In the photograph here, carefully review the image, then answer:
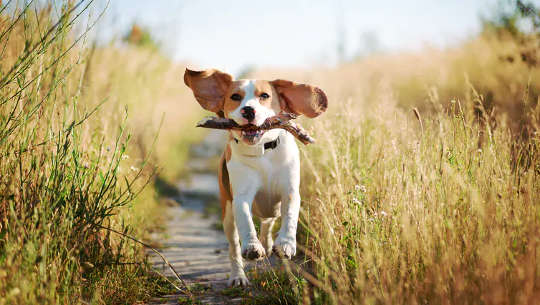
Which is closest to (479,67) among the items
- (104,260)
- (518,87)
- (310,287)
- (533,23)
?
(518,87)

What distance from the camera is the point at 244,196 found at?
2836 mm

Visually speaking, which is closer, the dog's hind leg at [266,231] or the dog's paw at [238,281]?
the dog's paw at [238,281]

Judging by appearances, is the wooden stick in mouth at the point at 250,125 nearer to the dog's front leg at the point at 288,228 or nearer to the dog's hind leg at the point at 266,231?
the dog's front leg at the point at 288,228

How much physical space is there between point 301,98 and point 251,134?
1.45 feet

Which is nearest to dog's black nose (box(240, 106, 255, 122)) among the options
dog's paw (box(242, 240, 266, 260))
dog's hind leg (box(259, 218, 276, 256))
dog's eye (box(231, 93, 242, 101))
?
dog's eye (box(231, 93, 242, 101))

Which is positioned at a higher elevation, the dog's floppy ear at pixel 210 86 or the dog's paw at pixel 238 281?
the dog's floppy ear at pixel 210 86

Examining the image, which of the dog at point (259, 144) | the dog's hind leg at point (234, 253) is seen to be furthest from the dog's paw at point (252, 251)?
the dog's hind leg at point (234, 253)

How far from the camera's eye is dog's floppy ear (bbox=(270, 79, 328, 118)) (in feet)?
9.43

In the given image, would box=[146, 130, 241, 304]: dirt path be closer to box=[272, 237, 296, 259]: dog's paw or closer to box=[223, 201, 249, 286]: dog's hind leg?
box=[223, 201, 249, 286]: dog's hind leg

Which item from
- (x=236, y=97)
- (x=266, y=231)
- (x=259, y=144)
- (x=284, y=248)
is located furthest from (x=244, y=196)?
(x=266, y=231)

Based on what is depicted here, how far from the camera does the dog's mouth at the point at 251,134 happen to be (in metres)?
2.68

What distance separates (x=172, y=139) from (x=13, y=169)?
23.4 feet

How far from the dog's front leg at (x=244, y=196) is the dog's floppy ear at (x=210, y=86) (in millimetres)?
432

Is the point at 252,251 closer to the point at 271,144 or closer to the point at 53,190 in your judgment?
the point at 271,144
